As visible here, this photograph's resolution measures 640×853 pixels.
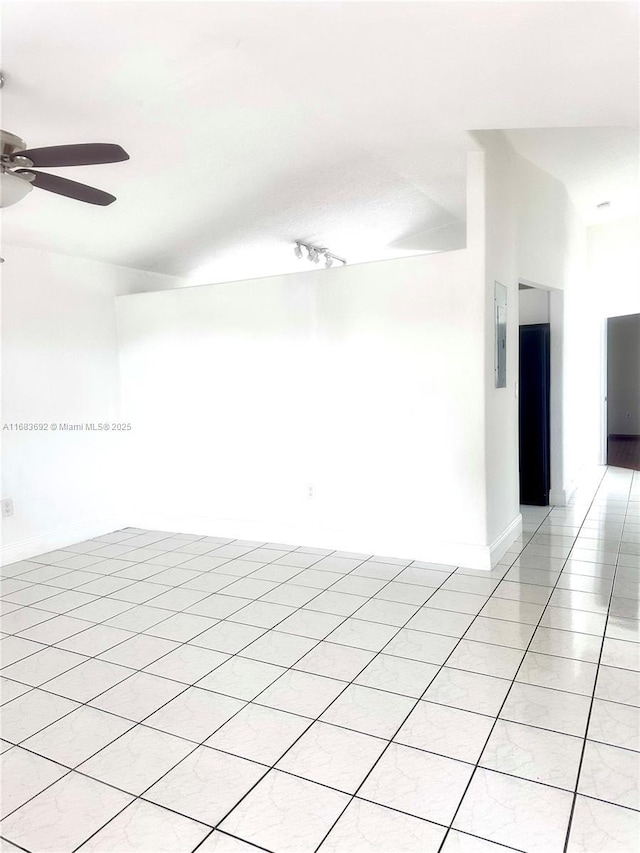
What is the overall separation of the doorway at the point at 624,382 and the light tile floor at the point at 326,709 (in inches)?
263

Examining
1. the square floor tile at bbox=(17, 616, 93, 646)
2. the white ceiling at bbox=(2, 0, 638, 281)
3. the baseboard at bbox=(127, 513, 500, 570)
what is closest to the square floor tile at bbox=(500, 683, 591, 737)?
the baseboard at bbox=(127, 513, 500, 570)

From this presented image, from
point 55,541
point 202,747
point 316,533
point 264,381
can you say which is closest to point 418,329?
point 264,381

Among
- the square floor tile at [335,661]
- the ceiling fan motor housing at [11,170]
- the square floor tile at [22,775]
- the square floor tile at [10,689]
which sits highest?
the ceiling fan motor housing at [11,170]

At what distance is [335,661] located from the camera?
8.69 feet

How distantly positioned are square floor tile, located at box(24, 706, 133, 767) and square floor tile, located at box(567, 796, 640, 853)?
152 centimetres

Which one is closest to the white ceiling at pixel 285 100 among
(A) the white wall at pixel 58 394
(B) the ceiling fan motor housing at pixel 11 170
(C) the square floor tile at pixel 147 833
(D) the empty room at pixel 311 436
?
(D) the empty room at pixel 311 436

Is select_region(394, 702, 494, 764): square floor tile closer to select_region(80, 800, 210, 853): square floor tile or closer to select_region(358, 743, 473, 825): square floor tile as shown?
select_region(358, 743, 473, 825): square floor tile

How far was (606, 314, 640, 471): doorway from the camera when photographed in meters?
9.72

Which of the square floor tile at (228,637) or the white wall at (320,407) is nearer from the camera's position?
the square floor tile at (228,637)

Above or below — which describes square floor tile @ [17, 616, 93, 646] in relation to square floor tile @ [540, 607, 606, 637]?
below

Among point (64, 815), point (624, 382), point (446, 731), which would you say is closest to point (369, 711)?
point (446, 731)

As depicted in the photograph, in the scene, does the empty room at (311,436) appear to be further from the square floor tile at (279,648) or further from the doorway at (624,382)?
the doorway at (624,382)

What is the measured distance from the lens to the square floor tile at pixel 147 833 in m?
1.63

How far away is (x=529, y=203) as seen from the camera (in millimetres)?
4762
